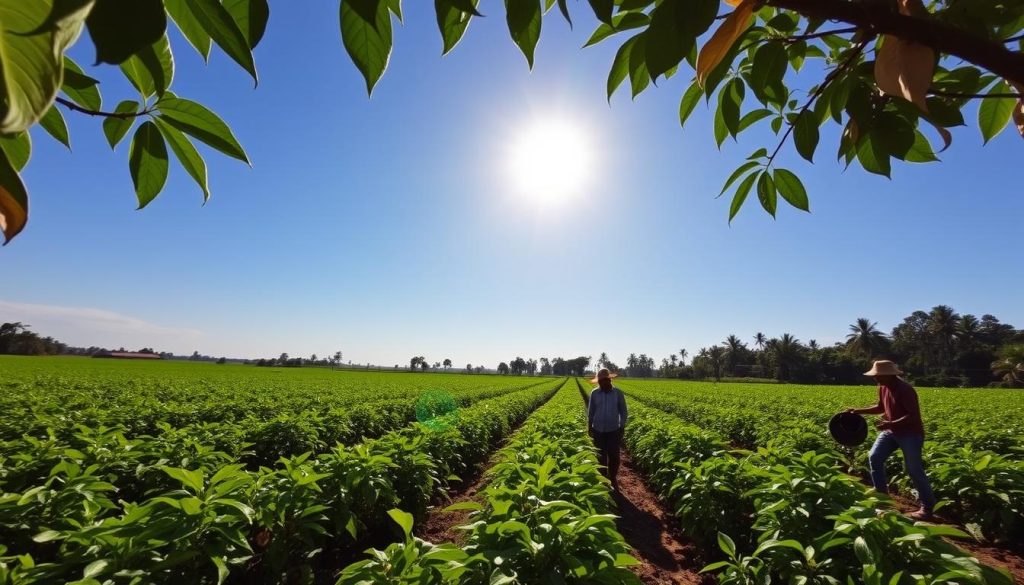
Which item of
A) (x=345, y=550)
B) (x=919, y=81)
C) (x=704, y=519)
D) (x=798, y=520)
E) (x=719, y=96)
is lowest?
(x=345, y=550)

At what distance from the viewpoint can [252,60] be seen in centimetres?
53

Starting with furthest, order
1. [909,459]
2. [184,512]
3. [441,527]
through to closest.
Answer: [441,527] → [909,459] → [184,512]

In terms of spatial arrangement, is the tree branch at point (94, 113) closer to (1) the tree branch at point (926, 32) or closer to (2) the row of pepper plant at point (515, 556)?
(1) the tree branch at point (926, 32)

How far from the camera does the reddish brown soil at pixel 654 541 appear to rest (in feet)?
15.8

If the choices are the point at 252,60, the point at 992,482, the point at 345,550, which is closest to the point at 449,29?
the point at 252,60

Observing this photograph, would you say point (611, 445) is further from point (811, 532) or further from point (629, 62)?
point (629, 62)

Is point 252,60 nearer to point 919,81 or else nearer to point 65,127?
point 65,127

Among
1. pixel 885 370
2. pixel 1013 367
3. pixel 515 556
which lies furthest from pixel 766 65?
pixel 1013 367

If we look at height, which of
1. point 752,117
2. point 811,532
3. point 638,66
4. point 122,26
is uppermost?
point 752,117

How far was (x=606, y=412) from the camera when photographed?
7547 mm

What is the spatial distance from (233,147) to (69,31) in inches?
18.5

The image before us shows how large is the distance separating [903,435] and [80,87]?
8086mm

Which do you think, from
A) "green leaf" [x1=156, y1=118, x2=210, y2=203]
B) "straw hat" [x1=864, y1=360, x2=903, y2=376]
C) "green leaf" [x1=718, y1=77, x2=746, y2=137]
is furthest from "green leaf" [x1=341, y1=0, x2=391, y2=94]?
"straw hat" [x1=864, y1=360, x2=903, y2=376]

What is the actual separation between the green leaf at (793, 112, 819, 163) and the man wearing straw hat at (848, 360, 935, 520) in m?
6.01
